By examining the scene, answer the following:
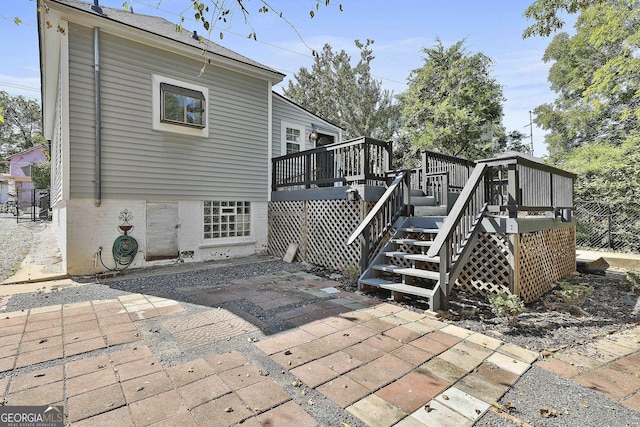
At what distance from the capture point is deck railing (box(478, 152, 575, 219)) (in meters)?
4.21

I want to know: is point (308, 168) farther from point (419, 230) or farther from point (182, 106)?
point (419, 230)

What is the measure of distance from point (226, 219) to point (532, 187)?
21.6 feet

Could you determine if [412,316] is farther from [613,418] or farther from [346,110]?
[346,110]

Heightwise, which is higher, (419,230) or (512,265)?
(419,230)

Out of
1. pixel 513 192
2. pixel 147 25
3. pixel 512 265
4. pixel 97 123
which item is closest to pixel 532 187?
pixel 513 192

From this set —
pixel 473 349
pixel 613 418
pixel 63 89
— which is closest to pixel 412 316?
pixel 473 349

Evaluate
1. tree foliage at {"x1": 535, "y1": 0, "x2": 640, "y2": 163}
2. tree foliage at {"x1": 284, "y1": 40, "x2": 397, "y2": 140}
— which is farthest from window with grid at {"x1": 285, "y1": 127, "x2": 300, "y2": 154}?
tree foliage at {"x1": 284, "y1": 40, "x2": 397, "y2": 140}

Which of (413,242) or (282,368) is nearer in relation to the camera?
(282,368)

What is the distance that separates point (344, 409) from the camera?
6.57 ft

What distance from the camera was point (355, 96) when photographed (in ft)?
67.8

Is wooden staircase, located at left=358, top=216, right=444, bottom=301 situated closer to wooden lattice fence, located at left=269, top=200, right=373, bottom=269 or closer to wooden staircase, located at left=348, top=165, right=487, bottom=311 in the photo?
wooden staircase, located at left=348, top=165, right=487, bottom=311

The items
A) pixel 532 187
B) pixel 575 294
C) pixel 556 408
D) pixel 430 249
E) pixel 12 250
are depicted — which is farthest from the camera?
pixel 12 250

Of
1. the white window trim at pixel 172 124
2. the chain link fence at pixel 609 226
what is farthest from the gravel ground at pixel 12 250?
the chain link fence at pixel 609 226

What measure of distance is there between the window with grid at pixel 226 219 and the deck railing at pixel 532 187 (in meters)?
5.83
